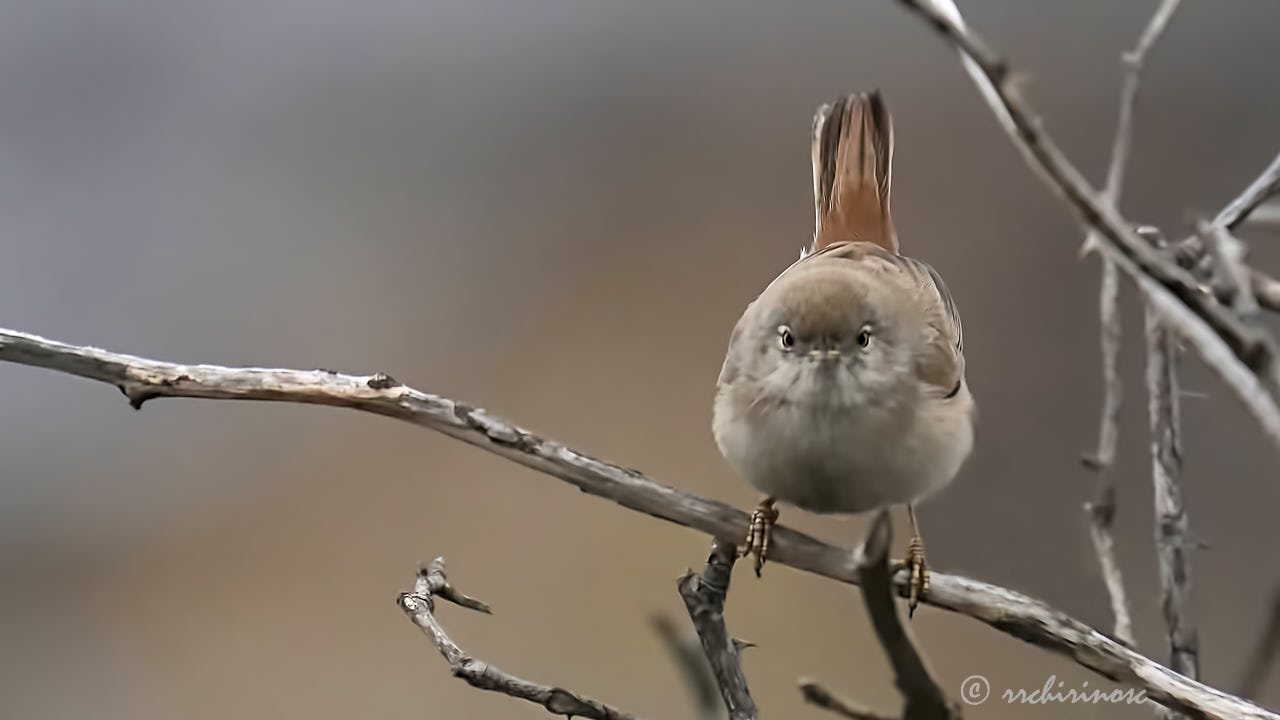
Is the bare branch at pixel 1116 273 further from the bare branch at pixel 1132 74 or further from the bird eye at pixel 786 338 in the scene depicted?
the bird eye at pixel 786 338

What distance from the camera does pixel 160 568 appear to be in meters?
1.32

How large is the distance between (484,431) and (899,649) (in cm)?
31

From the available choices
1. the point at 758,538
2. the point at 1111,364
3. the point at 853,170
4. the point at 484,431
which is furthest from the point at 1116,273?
the point at 484,431

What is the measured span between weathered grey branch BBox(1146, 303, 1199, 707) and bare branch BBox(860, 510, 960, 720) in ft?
1.47

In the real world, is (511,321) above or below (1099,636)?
above

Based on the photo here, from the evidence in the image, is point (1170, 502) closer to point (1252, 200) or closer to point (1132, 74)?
point (1252, 200)

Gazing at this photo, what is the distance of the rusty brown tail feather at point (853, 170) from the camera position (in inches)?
31.4

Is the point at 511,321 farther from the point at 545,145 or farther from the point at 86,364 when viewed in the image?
the point at 86,364

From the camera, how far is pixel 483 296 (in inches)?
58.1

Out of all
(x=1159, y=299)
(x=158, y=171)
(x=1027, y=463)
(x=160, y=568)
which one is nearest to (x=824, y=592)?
(x=1027, y=463)

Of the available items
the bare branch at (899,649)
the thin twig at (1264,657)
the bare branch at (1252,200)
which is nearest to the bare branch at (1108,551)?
the thin twig at (1264,657)

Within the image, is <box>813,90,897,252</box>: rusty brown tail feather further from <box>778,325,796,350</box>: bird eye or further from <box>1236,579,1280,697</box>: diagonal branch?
<box>1236,579,1280,697</box>: diagonal branch

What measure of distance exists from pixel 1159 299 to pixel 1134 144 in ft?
3.13

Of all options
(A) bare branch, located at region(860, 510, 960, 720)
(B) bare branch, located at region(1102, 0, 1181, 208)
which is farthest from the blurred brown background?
(A) bare branch, located at region(860, 510, 960, 720)
